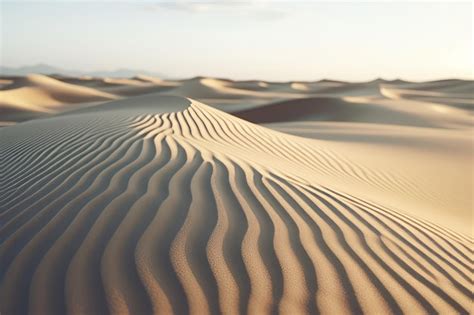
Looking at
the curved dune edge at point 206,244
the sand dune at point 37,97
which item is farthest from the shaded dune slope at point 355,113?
the curved dune edge at point 206,244

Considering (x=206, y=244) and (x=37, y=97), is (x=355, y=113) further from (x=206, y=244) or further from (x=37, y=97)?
(x=37, y=97)

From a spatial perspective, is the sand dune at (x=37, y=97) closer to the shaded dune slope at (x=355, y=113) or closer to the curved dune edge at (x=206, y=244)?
the shaded dune slope at (x=355, y=113)

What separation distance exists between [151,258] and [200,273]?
305 mm

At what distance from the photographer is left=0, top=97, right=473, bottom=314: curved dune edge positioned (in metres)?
2.27

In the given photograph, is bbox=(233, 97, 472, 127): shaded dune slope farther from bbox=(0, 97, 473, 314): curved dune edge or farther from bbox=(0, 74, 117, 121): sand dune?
bbox=(0, 97, 473, 314): curved dune edge

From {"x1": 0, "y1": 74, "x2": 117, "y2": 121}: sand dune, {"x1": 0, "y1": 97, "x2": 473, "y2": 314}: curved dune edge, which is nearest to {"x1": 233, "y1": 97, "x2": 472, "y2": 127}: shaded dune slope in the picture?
{"x1": 0, "y1": 74, "x2": 117, "y2": 121}: sand dune

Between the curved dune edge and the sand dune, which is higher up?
the sand dune

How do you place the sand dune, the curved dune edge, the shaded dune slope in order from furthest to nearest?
the sand dune, the shaded dune slope, the curved dune edge

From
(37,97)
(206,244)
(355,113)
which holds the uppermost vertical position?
(37,97)

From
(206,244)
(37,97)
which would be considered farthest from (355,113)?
(37,97)

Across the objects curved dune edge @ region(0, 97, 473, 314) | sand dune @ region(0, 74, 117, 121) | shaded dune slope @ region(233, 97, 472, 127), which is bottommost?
shaded dune slope @ region(233, 97, 472, 127)

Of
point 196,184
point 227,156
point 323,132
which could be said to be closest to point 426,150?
point 323,132

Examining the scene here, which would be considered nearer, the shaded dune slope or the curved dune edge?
the curved dune edge

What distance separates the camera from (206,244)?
2691mm
